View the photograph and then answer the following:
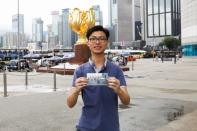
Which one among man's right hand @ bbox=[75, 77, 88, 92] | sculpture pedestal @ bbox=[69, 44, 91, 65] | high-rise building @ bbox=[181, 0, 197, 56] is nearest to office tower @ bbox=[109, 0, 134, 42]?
Answer: high-rise building @ bbox=[181, 0, 197, 56]

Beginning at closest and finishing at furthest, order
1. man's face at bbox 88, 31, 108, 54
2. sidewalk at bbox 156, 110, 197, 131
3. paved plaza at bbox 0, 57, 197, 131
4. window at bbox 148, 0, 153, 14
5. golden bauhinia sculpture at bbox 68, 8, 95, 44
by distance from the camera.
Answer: man's face at bbox 88, 31, 108, 54 → sidewalk at bbox 156, 110, 197, 131 → paved plaza at bbox 0, 57, 197, 131 → golden bauhinia sculpture at bbox 68, 8, 95, 44 → window at bbox 148, 0, 153, 14

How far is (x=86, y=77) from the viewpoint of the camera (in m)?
3.62

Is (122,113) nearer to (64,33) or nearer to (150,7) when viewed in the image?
(150,7)

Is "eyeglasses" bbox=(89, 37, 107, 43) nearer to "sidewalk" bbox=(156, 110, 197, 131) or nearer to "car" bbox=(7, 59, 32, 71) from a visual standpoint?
"sidewalk" bbox=(156, 110, 197, 131)

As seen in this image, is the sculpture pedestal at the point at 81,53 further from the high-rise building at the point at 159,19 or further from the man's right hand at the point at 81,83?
the high-rise building at the point at 159,19

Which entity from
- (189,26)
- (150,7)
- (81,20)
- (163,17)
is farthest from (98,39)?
(150,7)

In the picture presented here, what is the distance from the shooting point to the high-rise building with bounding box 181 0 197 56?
91062 millimetres

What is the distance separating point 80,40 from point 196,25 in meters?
62.0

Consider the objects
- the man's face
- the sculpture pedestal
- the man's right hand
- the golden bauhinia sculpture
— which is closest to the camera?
the man's right hand

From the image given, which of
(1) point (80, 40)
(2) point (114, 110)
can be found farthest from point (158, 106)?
(1) point (80, 40)

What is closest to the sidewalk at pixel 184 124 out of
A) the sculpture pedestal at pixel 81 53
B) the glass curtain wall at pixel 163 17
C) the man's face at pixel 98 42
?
the man's face at pixel 98 42

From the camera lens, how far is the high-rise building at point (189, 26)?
91.1m

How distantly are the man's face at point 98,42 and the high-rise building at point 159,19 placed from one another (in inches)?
6276

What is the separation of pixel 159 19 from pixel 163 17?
6.34ft
